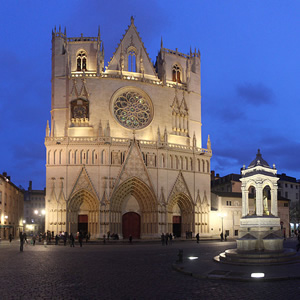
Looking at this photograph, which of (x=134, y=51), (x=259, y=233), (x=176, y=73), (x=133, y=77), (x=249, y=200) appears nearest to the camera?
(x=259, y=233)

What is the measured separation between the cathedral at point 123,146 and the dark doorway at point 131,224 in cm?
13

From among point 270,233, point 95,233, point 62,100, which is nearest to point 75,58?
point 62,100

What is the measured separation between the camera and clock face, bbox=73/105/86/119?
55500 millimetres

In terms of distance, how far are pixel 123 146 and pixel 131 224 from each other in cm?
1000

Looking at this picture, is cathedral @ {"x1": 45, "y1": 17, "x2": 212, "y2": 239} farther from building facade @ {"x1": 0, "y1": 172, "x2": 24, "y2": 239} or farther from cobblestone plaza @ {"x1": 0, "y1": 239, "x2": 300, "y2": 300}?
cobblestone plaza @ {"x1": 0, "y1": 239, "x2": 300, "y2": 300}

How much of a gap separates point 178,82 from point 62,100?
16.5 meters

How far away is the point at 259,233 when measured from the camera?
944 inches

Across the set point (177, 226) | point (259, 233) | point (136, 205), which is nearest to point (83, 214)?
point (136, 205)

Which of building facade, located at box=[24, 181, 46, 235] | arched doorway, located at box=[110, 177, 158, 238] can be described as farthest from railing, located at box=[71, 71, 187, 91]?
building facade, located at box=[24, 181, 46, 235]

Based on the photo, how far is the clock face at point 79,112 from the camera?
182 feet

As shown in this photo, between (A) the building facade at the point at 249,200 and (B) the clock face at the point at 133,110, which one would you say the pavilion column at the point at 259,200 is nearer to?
(A) the building facade at the point at 249,200

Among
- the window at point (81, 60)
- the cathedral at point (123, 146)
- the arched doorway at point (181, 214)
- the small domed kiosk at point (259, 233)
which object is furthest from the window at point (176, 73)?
the small domed kiosk at point (259, 233)

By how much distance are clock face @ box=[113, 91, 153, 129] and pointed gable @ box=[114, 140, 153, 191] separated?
409 cm

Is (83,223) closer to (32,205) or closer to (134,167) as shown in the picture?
(134,167)
